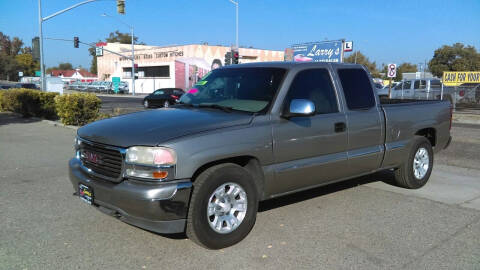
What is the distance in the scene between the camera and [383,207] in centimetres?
524

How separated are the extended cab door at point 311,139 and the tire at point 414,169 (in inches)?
58.5

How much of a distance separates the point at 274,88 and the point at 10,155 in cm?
680

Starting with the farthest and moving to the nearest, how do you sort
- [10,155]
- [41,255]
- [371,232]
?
1. [10,155]
2. [371,232]
3. [41,255]

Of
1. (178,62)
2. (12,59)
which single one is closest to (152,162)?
(178,62)

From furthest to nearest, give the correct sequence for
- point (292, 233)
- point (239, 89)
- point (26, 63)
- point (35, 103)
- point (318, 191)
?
point (26, 63) < point (35, 103) < point (318, 191) < point (239, 89) < point (292, 233)

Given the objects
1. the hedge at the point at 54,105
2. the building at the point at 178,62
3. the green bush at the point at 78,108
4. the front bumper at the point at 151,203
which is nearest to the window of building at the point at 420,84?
the hedge at the point at 54,105

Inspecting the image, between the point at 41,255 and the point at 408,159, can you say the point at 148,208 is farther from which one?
the point at 408,159

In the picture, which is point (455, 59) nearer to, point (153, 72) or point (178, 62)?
point (178, 62)

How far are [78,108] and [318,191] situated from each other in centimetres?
1001

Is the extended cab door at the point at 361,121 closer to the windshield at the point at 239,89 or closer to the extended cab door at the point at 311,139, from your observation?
the extended cab door at the point at 311,139

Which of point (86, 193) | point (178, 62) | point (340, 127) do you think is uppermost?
point (178, 62)

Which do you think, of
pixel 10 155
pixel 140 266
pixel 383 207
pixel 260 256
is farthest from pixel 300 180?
pixel 10 155

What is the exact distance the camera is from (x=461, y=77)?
851 inches

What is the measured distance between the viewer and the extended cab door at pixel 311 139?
4273mm
